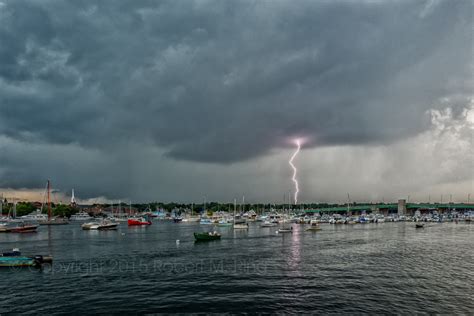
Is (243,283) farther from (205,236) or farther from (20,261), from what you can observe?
(205,236)

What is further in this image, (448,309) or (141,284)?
(141,284)

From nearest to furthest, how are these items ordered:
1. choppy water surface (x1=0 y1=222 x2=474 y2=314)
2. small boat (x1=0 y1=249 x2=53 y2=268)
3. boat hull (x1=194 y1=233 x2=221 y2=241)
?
choppy water surface (x1=0 y1=222 x2=474 y2=314) < small boat (x1=0 y1=249 x2=53 y2=268) < boat hull (x1=194 y1=233 x2=221 y2=241)

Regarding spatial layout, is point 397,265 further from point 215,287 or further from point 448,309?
point 215,287

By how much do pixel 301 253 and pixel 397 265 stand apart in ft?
77.7

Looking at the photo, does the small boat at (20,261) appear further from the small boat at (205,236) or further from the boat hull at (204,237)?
the small boat at (205,236)

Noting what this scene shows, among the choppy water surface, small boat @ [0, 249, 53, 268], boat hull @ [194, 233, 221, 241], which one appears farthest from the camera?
boat hull @ [194, 233, 221, 241]

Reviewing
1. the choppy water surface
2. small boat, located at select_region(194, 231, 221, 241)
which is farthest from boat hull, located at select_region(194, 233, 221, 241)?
the choppy water surface

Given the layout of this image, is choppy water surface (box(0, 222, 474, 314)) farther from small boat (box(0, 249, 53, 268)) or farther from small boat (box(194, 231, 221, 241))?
small boat (box(194, 231, 221, 241))

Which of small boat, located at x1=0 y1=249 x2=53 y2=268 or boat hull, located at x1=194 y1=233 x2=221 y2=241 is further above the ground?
small boat, located at x1=0 y1=249 x2=53 y2=268

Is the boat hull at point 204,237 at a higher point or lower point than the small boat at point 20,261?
lower

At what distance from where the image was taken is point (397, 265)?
2800 inches

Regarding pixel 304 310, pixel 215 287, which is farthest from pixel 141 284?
pixel 304 310

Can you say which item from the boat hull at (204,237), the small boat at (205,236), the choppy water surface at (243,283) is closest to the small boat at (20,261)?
the choppy water surface at (243,283)

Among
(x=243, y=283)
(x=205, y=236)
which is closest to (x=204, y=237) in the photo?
(x=205, y=236)
